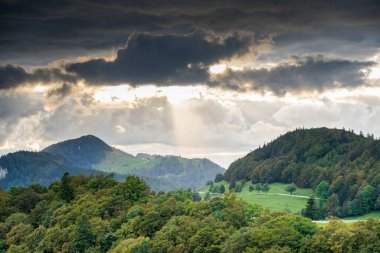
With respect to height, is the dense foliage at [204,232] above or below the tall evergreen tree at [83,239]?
above

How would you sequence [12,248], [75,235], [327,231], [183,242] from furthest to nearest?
[12,248] → [75,235] → [183,242] → [327,231]

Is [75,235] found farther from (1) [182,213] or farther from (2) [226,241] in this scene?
(2) [226,241]

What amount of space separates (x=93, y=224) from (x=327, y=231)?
300 ft

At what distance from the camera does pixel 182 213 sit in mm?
175125

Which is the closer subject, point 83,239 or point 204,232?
point 204,232

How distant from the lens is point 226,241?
450ft

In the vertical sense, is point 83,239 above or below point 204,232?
below

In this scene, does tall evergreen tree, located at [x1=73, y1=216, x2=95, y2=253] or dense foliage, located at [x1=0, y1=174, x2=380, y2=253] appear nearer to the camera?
dense foliage, located at [x1=0, y1=174, x2=380, y2=253]

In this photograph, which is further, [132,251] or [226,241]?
[132,251]

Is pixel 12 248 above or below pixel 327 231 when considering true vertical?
below

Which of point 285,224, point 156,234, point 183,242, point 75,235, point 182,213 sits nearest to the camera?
point 285,224

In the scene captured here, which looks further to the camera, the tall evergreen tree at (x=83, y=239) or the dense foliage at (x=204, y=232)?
the tall evergreen tree at (x=83, y=239)

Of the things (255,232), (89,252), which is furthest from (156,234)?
(255,232)

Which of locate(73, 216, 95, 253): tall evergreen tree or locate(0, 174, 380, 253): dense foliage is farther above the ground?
locate(0, 174, 380, 253): dense foliage
